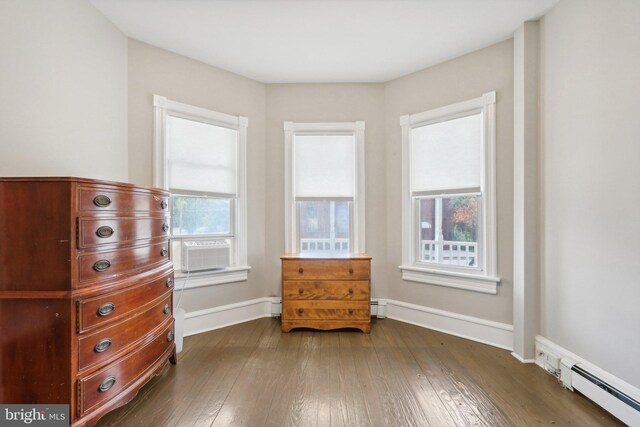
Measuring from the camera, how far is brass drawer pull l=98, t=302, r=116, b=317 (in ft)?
4.88

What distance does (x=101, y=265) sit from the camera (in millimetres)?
1496

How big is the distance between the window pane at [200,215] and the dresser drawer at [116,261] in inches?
34.6

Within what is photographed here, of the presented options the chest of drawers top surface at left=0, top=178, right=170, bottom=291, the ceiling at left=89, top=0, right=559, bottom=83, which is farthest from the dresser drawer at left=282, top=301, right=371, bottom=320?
the ceiling at left=89, top=0, right=559, bottom=83

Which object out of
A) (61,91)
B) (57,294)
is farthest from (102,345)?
(61,91)

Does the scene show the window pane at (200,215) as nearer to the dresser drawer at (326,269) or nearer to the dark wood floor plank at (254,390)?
the dresser drawer at (326,269)

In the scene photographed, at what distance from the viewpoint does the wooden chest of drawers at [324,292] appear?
2.85m

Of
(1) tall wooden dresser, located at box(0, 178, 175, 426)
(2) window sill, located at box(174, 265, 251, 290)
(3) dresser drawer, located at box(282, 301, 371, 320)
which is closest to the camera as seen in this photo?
(1) tall wooden dresser, located at box(0, 178, 175, 426)

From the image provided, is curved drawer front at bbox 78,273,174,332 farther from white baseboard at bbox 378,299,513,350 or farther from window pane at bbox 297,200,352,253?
white baseboard at bbox 378,299,513,350

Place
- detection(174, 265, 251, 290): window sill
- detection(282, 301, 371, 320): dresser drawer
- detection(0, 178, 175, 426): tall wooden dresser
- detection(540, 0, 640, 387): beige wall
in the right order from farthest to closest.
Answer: detection(282, 301, 371, 320): dresser drawer → detection(174, 265, 251, 290): window sill → detection(540, 0, 640, 387): beige wall → detection(0, 178, 175, 426): tall wooden dresser

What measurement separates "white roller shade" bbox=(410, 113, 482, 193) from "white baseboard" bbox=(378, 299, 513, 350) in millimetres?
1274

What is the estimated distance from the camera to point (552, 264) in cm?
218

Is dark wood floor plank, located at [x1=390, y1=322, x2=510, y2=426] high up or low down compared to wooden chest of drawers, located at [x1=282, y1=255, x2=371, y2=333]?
down

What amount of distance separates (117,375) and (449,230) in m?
2.90

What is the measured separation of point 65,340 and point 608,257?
3063 millimetres
